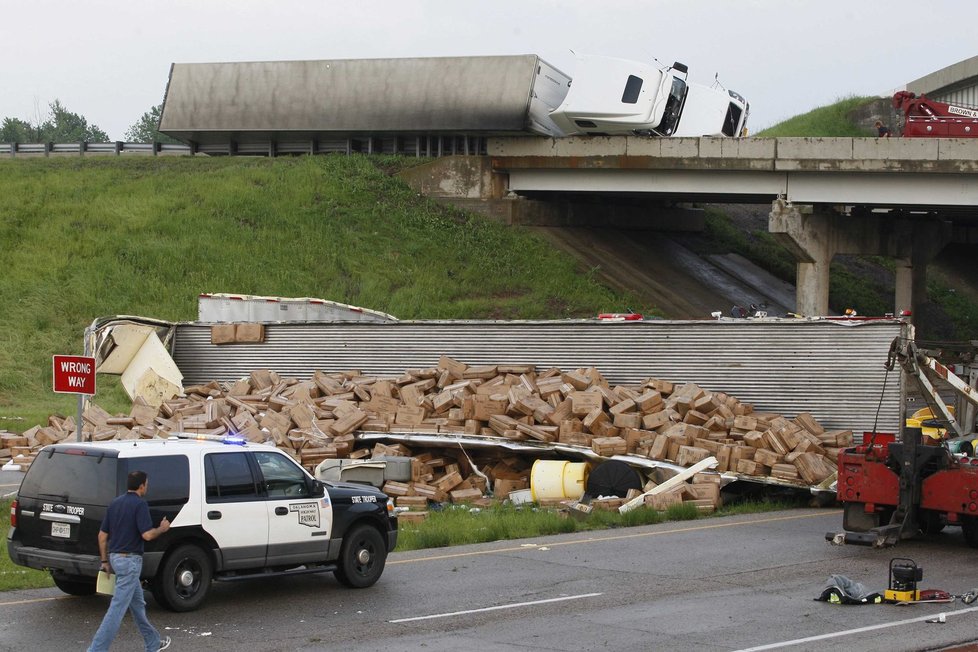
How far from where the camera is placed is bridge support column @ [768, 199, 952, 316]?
141ft

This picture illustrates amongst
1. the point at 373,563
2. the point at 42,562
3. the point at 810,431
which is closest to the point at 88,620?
the point at 42,562

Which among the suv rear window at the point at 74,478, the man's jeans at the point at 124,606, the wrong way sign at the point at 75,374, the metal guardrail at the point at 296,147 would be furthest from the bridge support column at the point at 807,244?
the man's jeans at the point at 124,606

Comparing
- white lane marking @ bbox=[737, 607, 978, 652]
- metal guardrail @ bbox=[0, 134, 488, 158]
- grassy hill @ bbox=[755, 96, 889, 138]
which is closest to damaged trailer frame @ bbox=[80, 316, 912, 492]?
white lane marking @ bbox=[737, 607, 978, 652]

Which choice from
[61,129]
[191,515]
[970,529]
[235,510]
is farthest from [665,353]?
Result: [61,129]

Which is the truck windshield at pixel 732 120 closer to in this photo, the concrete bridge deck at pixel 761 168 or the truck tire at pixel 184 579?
the concrete bridge deck at pixel 761 168

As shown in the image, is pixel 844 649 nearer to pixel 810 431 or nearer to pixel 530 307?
pixel 810 431

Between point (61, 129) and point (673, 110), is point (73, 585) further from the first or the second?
Result: point (61, 129)

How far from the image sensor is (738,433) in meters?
21.6

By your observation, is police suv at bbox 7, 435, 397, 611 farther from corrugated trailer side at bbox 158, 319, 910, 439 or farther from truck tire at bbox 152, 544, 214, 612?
corrugated trailer side at bbox 158, 319, 910, 439

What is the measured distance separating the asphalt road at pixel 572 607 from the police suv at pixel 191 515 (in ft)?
1.24

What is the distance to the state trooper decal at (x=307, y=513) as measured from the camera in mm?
12883

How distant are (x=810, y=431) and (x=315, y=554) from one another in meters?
11.4

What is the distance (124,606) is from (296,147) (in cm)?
4645

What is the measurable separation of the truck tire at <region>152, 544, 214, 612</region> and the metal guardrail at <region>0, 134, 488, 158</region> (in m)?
39.3
